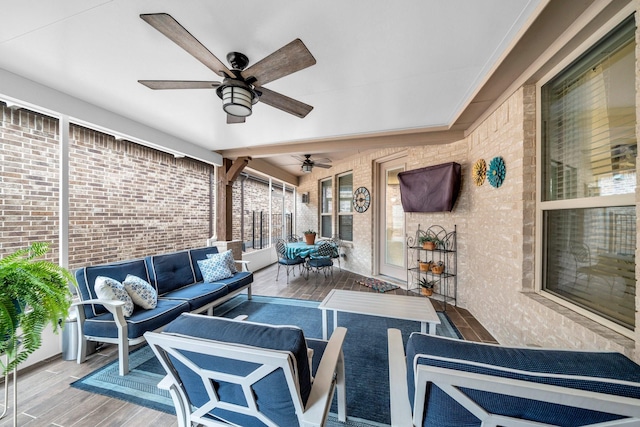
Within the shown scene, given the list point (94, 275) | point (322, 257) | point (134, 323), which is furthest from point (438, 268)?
point (94, 275)

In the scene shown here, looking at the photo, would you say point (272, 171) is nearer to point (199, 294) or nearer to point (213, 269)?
point (213, 269)

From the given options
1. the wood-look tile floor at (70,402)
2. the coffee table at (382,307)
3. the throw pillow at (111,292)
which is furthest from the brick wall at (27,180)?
the coffee table at (382,307)

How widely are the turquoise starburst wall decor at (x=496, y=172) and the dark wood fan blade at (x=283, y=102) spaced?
2.02 m

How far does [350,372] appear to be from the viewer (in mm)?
1992

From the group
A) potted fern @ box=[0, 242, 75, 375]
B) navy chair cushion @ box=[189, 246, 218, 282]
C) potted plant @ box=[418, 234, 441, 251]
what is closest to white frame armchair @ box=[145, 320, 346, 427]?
potted fern @ box=[0, 242, 75, 375]

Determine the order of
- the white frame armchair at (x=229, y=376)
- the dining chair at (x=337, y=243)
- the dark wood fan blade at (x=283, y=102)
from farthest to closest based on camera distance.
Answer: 1. the dining chair at (x=337, y=243)
2. the dark wood fan blade at (x=283, y=102)
3. the white frame armchair at (x=229, y=376)

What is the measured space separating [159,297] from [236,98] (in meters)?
2.42

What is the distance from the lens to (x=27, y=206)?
84.6 inches

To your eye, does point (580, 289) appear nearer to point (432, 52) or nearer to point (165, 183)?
point (432, 52)

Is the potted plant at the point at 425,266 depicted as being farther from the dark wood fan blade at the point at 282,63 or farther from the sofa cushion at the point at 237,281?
the dark wood fan blade at the point at 282,63

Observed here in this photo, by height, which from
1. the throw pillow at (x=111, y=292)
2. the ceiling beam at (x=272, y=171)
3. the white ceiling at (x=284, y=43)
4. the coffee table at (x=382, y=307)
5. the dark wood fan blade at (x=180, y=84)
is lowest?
the coffee table at (x=382, y=307)

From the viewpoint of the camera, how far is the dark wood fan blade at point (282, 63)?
1331mm

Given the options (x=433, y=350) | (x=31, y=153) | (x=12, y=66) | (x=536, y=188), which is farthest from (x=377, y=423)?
(x=12, y=66)

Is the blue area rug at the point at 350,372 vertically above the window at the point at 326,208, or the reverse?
the window at the point at 326,208
